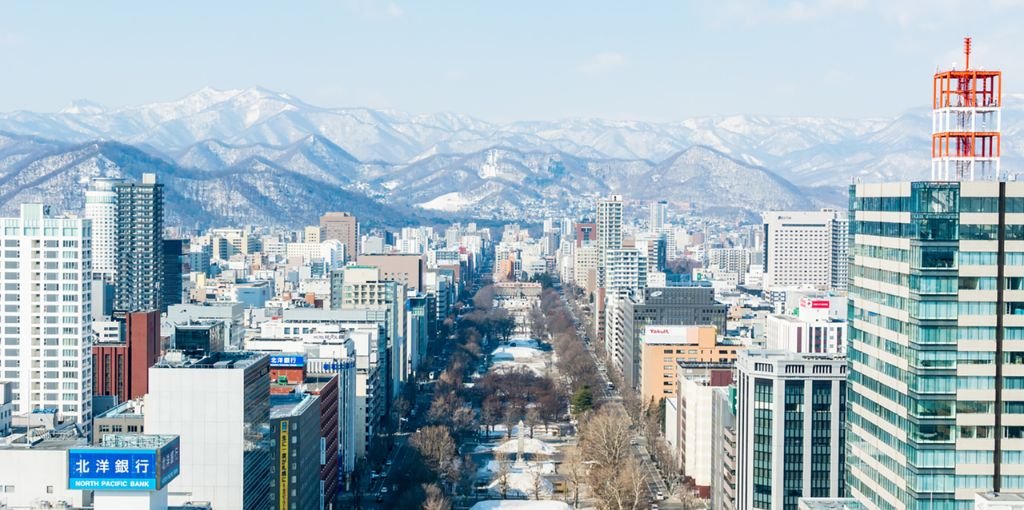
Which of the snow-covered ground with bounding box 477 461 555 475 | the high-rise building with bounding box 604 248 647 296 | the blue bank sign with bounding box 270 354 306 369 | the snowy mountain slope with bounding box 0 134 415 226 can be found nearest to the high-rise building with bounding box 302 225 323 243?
the snowy mountain slope with bounding box 0 134 415 226

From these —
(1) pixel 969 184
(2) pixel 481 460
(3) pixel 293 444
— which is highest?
(1) pixel 969 184

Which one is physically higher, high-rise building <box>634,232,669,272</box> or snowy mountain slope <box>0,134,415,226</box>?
snowy mountain slope <box>0,134,415,226</box>

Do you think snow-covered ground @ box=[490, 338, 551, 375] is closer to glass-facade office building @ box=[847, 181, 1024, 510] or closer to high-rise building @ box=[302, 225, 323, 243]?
glass-facade office building @ box=[847, 181, 1024, 510]

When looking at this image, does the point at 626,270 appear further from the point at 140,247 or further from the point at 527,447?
the point at 527,447

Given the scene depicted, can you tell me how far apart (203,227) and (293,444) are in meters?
116

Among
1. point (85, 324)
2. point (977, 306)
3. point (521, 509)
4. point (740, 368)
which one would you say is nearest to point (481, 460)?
point (521, 509)

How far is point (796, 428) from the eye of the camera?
23719 millimetres

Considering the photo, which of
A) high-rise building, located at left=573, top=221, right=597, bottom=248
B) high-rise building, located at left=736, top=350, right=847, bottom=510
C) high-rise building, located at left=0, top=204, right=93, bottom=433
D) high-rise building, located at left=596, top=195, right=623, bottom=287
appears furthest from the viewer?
high-rise building, located at left=573, top=221, right=597, bottom=248

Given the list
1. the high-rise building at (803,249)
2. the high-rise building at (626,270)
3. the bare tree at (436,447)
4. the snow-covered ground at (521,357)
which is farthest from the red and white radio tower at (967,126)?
the high-rise building at (803,249)

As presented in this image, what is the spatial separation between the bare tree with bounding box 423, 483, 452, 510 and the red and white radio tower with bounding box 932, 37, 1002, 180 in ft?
46.4

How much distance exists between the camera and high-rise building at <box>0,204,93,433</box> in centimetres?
3108

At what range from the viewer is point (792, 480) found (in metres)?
23.8

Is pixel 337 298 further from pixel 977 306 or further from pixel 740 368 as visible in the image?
pixel 977 306

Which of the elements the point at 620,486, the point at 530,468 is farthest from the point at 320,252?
the point at 620,486
